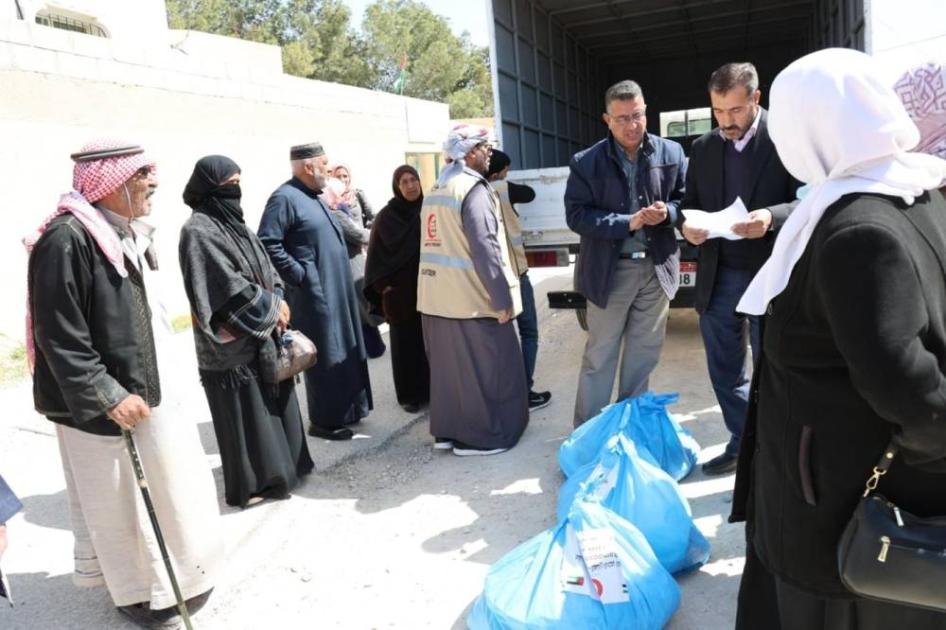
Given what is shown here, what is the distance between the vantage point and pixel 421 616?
2.60 metres

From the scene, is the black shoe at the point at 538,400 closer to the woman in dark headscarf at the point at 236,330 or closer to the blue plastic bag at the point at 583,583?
the woman in dark headscarf at the point at 236,330

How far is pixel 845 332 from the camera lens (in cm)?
132

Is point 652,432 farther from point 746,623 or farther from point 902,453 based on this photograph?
point 902,453

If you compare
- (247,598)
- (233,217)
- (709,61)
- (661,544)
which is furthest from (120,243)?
(709,61)

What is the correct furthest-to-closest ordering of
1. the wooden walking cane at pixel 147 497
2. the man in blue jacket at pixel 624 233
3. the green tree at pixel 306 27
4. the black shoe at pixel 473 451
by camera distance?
the green tree at pixel 306 27
the black shoe at pixel 473 451
the man in blue jacket at pixel 624 233
the wooden walking cane at pixel 147 497

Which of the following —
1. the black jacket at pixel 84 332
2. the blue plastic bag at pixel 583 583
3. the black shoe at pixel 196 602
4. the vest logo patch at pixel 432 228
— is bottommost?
the black shoe at pixel 196 602

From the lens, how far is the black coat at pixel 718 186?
3.02 m

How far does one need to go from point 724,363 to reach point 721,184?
771mm

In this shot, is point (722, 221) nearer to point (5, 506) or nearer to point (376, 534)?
point (376, 534)

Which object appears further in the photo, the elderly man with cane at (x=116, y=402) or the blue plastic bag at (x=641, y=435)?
the blue plastic bag at (x=641, y=435)

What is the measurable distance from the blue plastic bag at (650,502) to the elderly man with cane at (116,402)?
1.39 metres

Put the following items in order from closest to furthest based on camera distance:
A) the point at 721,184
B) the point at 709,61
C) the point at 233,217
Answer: the point at 721,184 < the point at 233,217 < the point at 709,61

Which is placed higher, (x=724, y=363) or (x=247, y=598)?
(x=724, y=363)

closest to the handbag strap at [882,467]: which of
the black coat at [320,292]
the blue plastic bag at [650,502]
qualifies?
the blue plastic bag at [650,502]
